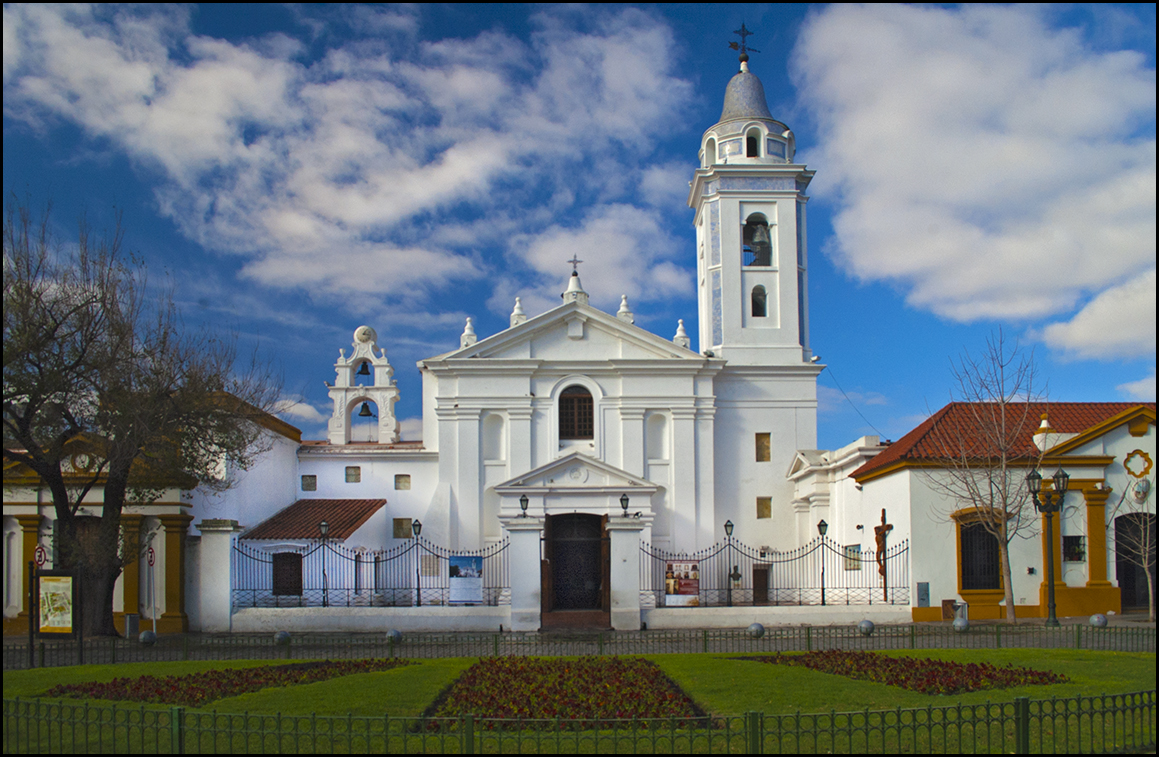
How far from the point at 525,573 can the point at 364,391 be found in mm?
14029

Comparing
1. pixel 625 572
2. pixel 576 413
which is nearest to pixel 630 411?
pixel 576 413

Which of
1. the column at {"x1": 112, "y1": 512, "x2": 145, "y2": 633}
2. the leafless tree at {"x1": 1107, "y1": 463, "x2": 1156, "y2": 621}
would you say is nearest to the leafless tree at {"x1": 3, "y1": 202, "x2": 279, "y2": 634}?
the column at {"x1": 112, "y1": 512, "x2": 145, "y2": 633}

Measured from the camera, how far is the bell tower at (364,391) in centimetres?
3347

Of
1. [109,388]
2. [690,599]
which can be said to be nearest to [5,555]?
[109,388]

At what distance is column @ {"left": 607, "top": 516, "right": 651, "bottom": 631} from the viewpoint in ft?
72.2

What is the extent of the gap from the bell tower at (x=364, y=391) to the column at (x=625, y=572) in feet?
44.4

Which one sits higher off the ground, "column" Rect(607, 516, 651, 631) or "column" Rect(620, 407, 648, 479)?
"column" Rect(620, 407, 648, 479)

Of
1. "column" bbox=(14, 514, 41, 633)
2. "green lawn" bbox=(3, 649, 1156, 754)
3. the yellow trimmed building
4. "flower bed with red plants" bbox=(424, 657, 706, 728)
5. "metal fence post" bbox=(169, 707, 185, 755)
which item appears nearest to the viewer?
"metal fence post" bbox=(169, 707, 185, 755)

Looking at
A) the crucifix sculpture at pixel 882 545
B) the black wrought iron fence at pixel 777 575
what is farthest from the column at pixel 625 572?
the crucifix sculpture at pixel 882 545

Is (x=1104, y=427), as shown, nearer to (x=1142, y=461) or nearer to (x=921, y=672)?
(x=1142, y=461)

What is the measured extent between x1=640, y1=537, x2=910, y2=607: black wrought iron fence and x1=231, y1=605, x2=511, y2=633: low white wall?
4.61 m

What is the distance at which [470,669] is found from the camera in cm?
1473

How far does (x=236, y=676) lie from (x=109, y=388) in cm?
863

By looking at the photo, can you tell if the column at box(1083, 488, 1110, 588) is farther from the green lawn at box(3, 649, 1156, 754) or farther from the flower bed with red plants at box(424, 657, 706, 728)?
the flower bed with red plants at box(424, 657, 706, 728)
